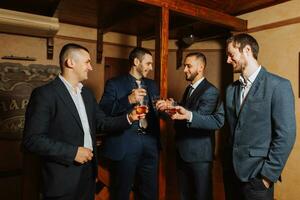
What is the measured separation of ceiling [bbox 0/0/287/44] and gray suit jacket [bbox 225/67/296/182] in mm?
1560

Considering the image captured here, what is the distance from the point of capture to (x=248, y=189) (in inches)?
64.3

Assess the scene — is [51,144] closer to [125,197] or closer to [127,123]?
[127,123]

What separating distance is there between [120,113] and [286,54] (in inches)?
91.8

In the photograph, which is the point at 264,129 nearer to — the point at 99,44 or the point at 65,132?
the point at 65,132

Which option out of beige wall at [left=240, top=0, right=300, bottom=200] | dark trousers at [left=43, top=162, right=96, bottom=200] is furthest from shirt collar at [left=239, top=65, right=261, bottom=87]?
beige wall at [left=240, top=0, right=300, bottom=200]

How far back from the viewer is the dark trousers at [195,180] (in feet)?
7.48

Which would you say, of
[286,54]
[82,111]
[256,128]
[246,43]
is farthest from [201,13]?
[82,111]

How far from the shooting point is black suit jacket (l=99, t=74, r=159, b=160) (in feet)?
7.54

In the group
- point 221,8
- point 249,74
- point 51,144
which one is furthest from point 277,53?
point 51,144

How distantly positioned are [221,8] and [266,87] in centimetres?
238

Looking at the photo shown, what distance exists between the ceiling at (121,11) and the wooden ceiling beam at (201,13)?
26mm

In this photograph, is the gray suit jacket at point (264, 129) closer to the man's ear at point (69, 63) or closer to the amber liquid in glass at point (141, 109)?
the amber liquid in glass at point (141, 109)

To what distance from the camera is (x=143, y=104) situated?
6.36ft

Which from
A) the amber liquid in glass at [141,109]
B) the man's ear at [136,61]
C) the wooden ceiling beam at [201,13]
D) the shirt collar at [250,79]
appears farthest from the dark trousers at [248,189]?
the wooden ceiling beam at [201,13]
